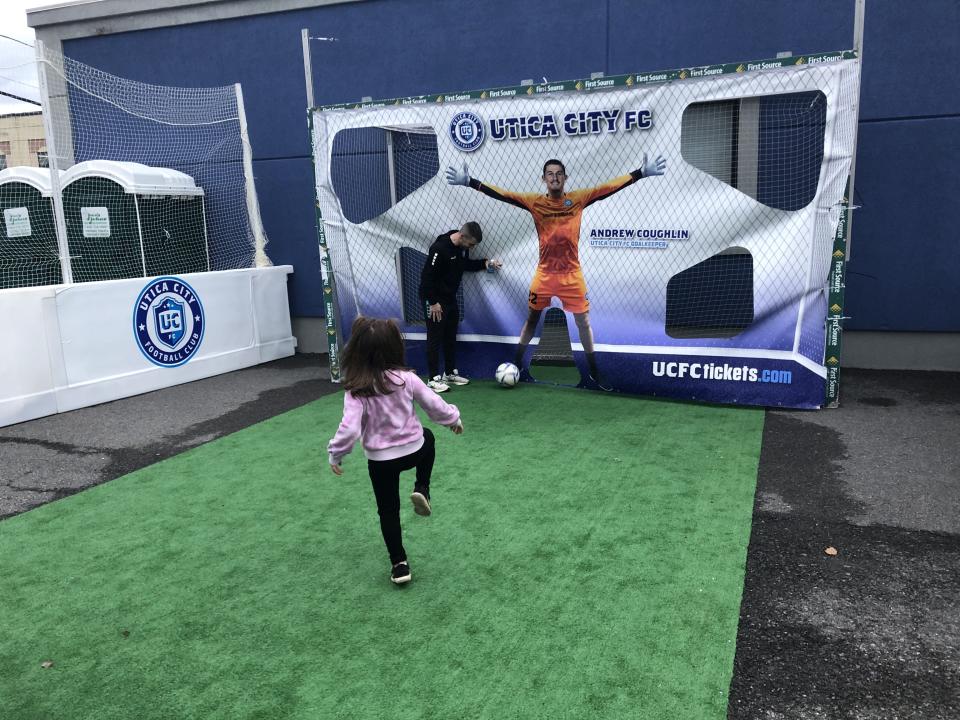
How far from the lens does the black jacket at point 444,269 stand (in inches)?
319

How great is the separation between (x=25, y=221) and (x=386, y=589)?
29.2 ft

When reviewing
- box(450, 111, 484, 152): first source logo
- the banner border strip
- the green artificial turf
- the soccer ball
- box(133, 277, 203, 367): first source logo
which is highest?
the banner border strip

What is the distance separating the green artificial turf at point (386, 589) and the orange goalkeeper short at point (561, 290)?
1.90 meters

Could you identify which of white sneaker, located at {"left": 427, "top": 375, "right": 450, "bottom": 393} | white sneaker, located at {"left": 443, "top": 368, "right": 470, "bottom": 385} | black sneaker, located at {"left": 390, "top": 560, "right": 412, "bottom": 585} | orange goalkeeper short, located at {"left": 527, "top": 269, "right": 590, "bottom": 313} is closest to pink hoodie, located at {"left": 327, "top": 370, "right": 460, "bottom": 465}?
black sneaker, located at {"left": 390, "top": 560, "right": 412, "bottom": 585}

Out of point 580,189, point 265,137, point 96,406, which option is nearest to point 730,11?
point 580,189

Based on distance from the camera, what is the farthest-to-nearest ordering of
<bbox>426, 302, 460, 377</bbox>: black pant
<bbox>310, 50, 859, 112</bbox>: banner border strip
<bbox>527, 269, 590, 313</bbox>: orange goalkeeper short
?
<bbox>426, 302, 460, 377</bbox>: black pant, <bbox>527, 269, 590, 313</bbox>: orange goalkeeper short, <bbox>310, 50, 859, 112</bbox>: banner border strip

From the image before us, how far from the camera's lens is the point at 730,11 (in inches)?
342

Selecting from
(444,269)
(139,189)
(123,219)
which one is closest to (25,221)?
(123,219)

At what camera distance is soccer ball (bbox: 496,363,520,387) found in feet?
26.7

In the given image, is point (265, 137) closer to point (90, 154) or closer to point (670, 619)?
point (90, 154)

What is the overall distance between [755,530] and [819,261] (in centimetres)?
324

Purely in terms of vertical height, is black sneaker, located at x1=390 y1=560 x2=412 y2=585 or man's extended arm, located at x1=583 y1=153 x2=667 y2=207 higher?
man's extended arm, located at x1=583 y1=153 x2=667 y2=207

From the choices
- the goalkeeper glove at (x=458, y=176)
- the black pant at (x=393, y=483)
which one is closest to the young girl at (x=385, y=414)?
the black pant at (x=393, y=483)

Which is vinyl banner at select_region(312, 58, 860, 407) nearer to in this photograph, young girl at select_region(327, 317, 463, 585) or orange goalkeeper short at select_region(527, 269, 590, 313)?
orange goalkeeper short at select_region(527, 269, 590, 313)
